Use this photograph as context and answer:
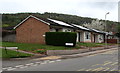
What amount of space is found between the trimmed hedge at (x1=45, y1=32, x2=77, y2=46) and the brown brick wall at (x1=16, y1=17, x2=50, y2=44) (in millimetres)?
2378

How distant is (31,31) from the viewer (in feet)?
95.9

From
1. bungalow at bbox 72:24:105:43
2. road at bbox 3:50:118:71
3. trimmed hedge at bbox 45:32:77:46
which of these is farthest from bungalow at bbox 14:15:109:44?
road at bbox 3:50:118:71

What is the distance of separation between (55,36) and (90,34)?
69.3 ft

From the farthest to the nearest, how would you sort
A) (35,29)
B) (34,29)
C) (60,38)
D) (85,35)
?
(85,35)
(34,29)
(35,29)
(60,38)

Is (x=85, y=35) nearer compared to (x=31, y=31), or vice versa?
(x=31, y=31)

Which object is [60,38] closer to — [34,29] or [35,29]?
[35,29]

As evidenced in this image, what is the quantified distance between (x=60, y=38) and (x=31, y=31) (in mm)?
6834

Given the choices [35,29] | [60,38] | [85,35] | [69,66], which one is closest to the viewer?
[69,66]

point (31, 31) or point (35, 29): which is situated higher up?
point (35, 29)

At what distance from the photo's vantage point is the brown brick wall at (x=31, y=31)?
→ 28125 mm

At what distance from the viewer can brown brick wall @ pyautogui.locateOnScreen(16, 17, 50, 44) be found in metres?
28.1

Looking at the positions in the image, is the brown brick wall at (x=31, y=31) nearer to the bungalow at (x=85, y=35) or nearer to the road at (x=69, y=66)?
the bungalow at (x=85, y=35)

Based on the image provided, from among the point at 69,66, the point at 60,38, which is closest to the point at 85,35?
the point at 60,38

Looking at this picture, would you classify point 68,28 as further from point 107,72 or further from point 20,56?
point 107,72
